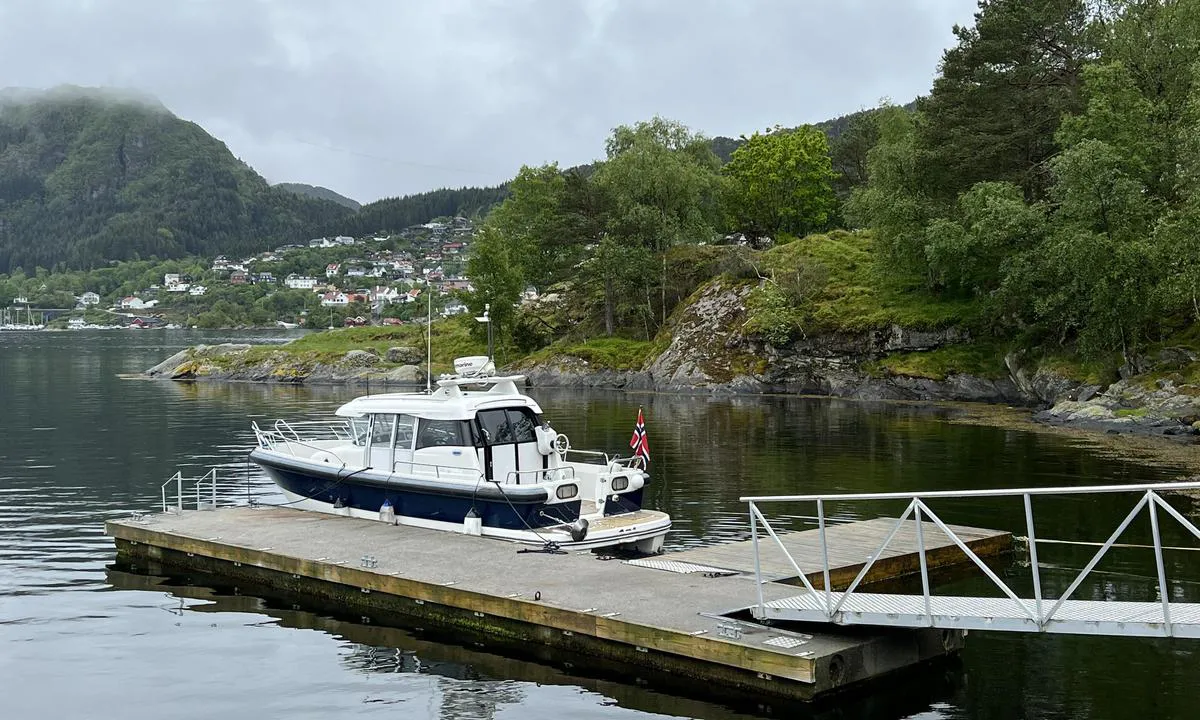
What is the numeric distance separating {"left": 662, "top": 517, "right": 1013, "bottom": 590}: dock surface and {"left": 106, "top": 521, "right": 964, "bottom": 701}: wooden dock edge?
3538 mm

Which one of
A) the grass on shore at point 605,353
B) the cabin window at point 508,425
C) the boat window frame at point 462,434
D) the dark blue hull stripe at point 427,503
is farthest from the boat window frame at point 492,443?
the grass on shore at point 605,353

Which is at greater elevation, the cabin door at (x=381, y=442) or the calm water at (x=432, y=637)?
the cabin door at (x=381, y=442)

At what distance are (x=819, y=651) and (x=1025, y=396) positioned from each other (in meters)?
48.2

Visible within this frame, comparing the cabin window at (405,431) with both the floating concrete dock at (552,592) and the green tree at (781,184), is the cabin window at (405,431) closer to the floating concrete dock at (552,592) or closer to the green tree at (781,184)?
the floating concrete dock at (552,592)

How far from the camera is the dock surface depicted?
19047 mm

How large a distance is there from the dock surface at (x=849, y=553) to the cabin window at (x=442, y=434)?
16.4ft

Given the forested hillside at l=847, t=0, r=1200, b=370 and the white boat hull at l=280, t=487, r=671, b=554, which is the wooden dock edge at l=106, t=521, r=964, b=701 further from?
the forested hillside at l=847, t=0, r=1200, b=370

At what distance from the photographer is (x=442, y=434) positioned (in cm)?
2270

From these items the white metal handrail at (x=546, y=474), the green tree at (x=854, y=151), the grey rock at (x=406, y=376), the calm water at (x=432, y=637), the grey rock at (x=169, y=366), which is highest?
the green tree at (x=854, y=151)

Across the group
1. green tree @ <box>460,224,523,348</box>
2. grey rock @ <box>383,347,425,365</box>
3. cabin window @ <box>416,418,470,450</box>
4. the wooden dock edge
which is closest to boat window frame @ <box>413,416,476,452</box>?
cabin window @ <box>416,418,470,450</box>

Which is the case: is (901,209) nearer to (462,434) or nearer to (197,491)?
(462,434)

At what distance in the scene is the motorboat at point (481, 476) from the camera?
2141 cm

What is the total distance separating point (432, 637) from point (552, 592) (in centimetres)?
212

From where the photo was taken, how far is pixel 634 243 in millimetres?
86375
